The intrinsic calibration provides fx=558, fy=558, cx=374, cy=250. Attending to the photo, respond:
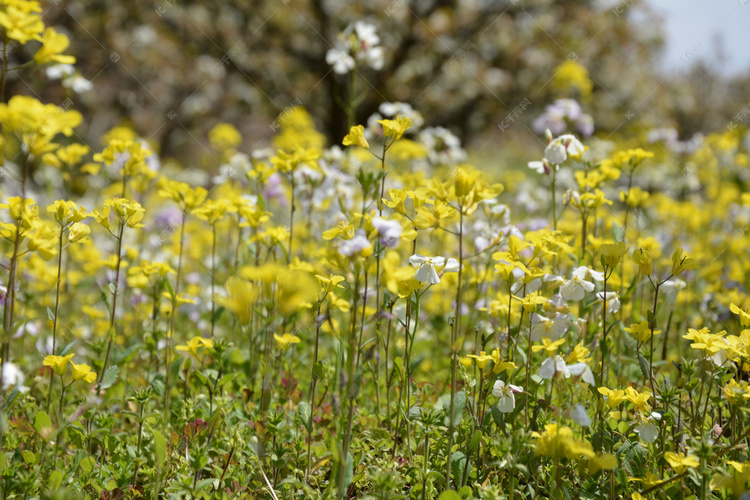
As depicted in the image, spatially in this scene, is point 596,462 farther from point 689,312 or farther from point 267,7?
point 267,7

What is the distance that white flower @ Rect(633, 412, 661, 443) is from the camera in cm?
145

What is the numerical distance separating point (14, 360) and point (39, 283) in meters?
0.84

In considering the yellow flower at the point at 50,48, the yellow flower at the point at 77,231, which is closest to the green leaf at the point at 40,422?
the yellow flower at the point at 77,231

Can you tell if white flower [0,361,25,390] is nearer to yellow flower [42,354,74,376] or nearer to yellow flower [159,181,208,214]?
yellow flower [42,354,74,376]

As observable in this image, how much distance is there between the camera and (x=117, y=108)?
37.7ft

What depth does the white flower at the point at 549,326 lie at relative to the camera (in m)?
1.56

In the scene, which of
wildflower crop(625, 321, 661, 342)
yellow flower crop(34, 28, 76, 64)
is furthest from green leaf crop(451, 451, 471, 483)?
yellow flower crop(34, 28, 76, 64)

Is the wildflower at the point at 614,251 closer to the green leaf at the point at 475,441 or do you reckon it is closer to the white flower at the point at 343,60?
the green leaf at the point at 475,441

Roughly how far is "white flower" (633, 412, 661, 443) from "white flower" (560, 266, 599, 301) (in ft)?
1.16

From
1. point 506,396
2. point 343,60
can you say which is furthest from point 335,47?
point 506,396

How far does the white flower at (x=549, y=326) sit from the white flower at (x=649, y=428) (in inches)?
11.8

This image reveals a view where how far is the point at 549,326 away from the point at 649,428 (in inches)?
14.0

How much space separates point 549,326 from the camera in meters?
1.58

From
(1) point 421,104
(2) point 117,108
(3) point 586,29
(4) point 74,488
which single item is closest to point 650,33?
(3) point 586,29
